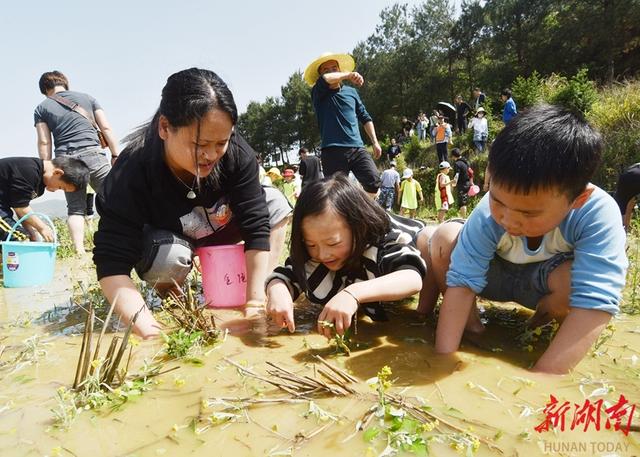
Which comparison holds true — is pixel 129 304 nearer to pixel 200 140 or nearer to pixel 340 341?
pixel 200 140

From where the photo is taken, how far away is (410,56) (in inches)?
1668

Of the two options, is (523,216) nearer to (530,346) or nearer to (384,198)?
(530,346)

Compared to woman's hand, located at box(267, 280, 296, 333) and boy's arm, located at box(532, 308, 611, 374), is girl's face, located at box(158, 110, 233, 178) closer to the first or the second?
woman's hand, located at box(267, 280, 296, 333)

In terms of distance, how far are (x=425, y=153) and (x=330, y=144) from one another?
49.3 ft

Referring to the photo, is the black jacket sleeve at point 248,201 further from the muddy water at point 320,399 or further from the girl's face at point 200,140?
the muddy water at point 320,399

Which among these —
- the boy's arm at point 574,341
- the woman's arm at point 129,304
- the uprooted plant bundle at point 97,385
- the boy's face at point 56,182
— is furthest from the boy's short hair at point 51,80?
the boy's arm at point 574,341

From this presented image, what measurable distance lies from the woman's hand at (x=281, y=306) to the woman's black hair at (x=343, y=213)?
0.45ft

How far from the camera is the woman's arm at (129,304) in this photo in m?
1.99

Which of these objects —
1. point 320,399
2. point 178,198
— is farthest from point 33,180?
point 320,399

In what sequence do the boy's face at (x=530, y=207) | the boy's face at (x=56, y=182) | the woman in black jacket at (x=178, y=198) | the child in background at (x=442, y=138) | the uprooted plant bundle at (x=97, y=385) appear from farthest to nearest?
the child in background at (x=442, y=138), the boy's face at (x=56, y=182), the woman in black jacket at (x=178, y=198), the boy's face at (x=530, y=207), the uprooted plant bundle at (x=97, y=385)

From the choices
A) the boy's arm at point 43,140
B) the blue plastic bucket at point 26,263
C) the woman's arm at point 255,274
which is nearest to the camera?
the woman's arm at point 255,274

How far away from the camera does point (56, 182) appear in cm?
447

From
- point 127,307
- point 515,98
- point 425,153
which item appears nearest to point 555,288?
point 127,307

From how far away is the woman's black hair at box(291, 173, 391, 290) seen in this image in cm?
200
